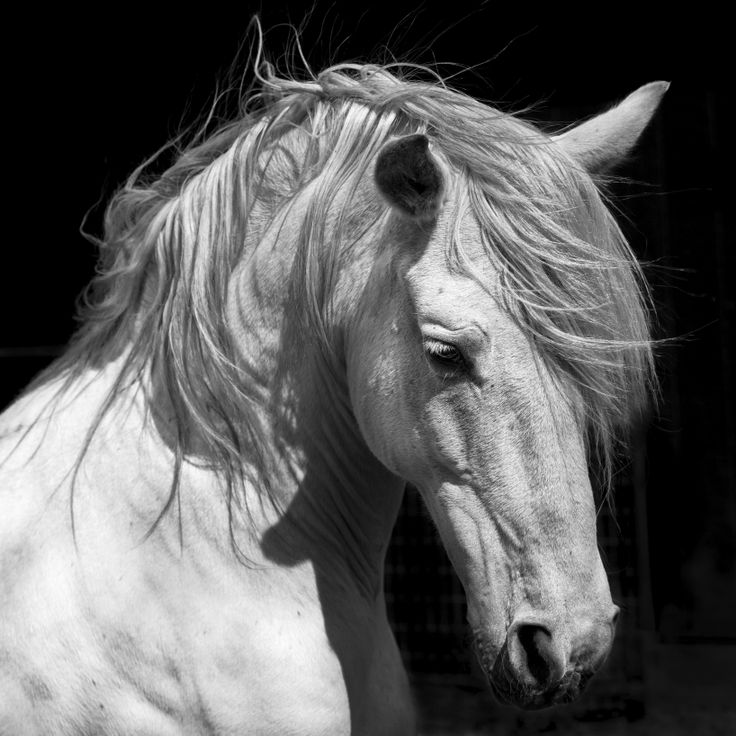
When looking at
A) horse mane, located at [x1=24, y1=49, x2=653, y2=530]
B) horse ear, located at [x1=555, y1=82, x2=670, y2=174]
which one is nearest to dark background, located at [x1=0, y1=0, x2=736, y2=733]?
horse ear, located at [x1=555, y1=82, x2=670, y2=174]

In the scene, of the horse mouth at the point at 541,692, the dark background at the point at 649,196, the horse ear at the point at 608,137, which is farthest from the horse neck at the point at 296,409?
the dark background at the point at 649,196

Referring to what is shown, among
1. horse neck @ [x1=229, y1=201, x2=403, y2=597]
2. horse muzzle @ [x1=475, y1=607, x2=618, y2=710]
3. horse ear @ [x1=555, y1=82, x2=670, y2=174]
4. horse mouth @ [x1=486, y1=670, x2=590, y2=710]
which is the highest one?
horse ear @ [x1=555, y1=82, x2=670, y2=174]

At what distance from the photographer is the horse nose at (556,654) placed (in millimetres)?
1227

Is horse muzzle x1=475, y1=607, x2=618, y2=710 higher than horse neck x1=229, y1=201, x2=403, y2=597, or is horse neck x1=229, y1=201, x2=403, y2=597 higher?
horse neck x1=229, y1=201, x2=403, y2=597

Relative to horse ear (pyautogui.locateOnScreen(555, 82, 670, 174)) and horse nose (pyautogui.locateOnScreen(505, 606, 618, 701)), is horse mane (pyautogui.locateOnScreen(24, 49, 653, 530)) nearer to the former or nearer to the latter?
horse ear (pyautogui.locateOnScreen(555, 82, 670, 174))

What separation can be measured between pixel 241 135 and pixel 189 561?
0.78 m

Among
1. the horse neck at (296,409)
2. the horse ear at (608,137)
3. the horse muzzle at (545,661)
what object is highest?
the horse ear at (608,137)

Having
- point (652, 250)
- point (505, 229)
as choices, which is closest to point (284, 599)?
point (505, 229)

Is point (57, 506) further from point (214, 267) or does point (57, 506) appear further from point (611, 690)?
point (611, 690)

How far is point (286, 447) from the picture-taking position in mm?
1525

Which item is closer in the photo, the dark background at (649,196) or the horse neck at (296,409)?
the horse neck at (296,409)

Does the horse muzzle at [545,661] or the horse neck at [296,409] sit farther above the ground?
the horse neck at [296,409]

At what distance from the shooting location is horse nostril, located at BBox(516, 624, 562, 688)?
A: 123 cm

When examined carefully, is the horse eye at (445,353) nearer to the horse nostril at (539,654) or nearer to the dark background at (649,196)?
the horse nostril at (539,654)
